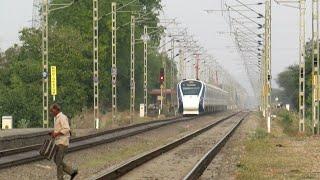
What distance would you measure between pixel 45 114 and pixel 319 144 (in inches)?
724

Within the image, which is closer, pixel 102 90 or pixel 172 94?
pixel 102 90

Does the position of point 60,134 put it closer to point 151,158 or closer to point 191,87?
point 151,158

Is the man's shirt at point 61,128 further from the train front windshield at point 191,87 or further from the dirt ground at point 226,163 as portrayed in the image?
the train front windshield at point 191,87

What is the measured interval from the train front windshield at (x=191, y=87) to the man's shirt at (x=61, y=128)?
56981 mm

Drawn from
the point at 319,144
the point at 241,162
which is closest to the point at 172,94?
the point at 319,144

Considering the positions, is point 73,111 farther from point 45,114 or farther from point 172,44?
point 172,44

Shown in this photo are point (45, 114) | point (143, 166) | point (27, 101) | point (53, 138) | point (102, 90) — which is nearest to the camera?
point (53, 138)

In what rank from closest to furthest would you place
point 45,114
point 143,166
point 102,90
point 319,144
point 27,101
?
point 143,166 → point 319,144 → point 45,114 → point 27,101 → point 102,90

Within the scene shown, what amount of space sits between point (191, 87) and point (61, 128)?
57.4 m

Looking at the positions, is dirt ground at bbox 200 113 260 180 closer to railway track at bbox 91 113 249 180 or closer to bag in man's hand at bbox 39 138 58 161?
railway track at bbox 91 113 249 180

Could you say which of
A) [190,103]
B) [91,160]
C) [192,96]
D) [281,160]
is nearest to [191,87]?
[192,96]

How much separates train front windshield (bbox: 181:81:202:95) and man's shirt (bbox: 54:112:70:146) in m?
57.0

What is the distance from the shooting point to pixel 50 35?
71.5 m

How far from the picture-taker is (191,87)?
245 feet
